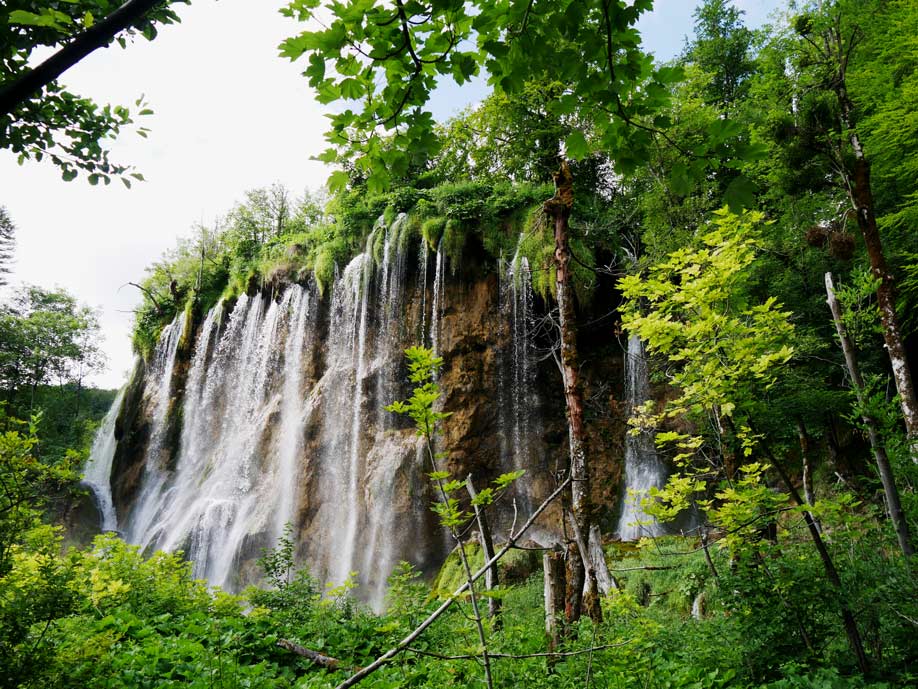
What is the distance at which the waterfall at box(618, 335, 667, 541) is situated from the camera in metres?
12.3

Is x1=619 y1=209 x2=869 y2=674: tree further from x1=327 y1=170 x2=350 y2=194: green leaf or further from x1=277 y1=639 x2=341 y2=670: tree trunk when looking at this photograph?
x1=277 y1=639 x2=341 y2=670: tree trunk

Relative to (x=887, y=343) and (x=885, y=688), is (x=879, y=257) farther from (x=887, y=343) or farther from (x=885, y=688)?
(x=885, y=688)

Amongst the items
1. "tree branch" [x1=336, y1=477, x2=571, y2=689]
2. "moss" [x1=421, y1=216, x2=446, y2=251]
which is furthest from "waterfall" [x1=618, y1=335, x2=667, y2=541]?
"tree branch" [x1=336, y1=477, x2=571, y2=689]

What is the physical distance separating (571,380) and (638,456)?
8.88 metres

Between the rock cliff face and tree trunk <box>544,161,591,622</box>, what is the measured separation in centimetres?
630

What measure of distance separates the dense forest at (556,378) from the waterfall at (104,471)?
1.21ft

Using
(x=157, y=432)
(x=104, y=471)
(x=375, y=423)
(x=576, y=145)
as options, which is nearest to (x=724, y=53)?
(x=375, y=423)

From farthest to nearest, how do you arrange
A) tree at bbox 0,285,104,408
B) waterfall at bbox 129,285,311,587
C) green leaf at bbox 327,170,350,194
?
tree at bbox 0,285,104,408, waterfall at bbox 129,285,311,587, green leaf at bbox 327,170,350,194

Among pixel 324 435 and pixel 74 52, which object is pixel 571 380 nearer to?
pixel 74 52

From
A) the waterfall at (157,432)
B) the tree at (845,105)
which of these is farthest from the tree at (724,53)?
the waterfall at (157,432)

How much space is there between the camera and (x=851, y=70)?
30.7 ft

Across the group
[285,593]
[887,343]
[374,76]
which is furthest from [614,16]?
[887,343]

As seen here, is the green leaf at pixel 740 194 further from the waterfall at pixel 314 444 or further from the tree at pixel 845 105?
the waterfall at pixel 314 444

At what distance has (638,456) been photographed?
42.8 ft
